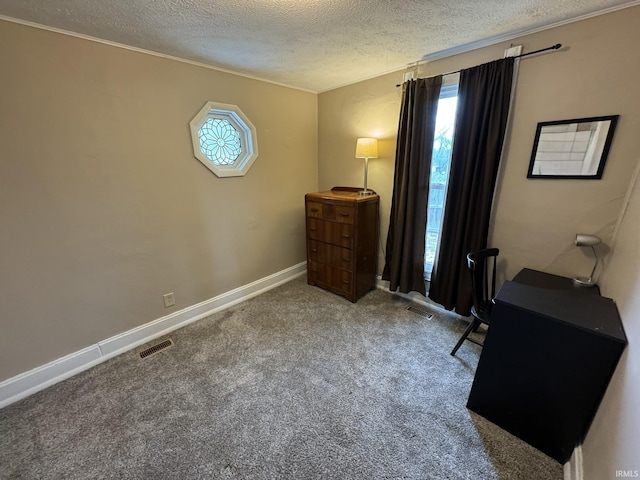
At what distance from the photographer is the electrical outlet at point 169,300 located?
2248mm

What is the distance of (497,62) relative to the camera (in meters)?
1.78

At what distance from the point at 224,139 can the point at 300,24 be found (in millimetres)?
1287

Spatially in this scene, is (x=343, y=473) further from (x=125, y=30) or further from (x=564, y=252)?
(x=125, y=30)

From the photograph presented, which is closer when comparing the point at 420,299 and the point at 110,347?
the point at 110,347

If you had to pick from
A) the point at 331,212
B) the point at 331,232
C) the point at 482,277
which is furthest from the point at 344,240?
the point at 482,277

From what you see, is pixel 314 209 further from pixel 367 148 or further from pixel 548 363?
pixel 548 363

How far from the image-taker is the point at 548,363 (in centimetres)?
124

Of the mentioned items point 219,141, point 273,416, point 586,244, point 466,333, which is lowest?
point 273,416

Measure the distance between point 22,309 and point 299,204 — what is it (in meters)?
2.51

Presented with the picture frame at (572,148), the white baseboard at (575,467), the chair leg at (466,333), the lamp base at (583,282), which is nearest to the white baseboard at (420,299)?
the chair leg at (466,333)

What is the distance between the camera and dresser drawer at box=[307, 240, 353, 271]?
8.65 feet

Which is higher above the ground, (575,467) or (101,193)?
(101,193)

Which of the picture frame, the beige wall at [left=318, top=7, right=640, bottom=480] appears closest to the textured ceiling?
the beige wall at [left=318, top=7, right=640, bottom=480]

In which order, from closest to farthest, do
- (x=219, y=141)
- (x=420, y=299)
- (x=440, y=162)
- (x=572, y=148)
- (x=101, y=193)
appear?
(x=572, y=148), (x=101, y=193), (x=440, y=162), (x=219, y=141), (x=420, y=299)
